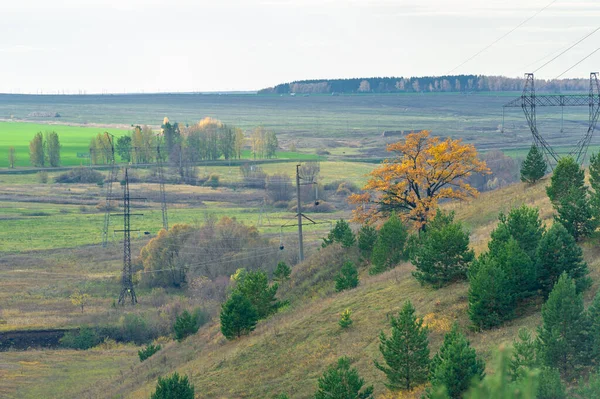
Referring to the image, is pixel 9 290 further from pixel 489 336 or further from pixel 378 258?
pixel 489 336

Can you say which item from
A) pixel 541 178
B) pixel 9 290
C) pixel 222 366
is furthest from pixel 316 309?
pixel 9 290

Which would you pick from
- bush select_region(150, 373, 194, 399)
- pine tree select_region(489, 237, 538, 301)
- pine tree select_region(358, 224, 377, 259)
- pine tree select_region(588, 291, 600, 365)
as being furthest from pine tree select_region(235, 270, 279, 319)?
pine tree select_region(588, 291, 600, 365)

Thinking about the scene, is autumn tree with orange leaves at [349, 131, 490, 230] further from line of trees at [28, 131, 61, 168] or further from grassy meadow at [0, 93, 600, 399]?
line of trees at [28, 131, 61, 168]

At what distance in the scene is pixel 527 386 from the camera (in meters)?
7.00

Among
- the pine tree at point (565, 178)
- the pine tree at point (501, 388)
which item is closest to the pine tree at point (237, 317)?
the pine tree at point (565, 178)

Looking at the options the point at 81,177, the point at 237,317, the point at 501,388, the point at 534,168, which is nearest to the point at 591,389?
the point at 501,388

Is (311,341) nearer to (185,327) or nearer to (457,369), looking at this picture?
(457,369)

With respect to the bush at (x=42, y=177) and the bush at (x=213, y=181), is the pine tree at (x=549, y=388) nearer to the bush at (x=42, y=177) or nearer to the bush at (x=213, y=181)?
the bush at (x=213, y=181)

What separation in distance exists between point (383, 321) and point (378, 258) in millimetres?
12159

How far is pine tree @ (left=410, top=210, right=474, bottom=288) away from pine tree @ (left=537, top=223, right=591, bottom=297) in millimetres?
5183

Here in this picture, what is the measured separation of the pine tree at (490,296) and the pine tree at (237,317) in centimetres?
1533

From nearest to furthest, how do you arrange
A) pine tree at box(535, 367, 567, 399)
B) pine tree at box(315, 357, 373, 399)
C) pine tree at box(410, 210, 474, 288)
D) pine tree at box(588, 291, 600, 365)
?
pine tree at box(535, 367, 567, 399)
pine tree at box(588, 291, 600, 365)
pine tree at box(315, 357, 373, 399)
pine tree at box(410, 210, 474, 288)

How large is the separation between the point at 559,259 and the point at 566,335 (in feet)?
22.7

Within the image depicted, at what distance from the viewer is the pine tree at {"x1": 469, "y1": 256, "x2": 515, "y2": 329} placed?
29156mm
